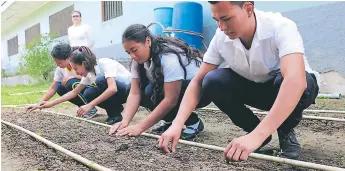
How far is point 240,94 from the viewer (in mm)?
2082

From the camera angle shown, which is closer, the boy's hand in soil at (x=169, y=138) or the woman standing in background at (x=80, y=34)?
the boy's hand in soil at (x=169, y=138)

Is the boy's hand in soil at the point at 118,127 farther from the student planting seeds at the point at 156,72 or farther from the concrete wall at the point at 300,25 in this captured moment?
the concrete wall at the point at 300,25

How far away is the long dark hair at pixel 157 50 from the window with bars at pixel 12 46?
703 inches

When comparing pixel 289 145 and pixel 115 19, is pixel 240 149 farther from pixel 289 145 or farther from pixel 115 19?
pixel 115 19

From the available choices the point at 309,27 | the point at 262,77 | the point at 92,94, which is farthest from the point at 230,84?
the point at 309,27

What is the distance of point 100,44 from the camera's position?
29.8ft

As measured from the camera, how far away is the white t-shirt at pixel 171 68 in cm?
231

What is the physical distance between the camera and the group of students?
1312mm

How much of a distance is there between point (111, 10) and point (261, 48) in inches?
287

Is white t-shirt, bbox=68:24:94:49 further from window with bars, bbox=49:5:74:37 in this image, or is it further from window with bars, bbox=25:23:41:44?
window with bars, bbox=25:23:41:44

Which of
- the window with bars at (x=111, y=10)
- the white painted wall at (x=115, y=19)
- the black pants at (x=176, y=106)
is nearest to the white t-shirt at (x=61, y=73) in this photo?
the black pants at (x=176, y=106)

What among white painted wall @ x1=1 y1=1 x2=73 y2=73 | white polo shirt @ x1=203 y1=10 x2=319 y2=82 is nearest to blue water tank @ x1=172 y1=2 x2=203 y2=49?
white polo shirt @ x1=203 y1=10 x2=319 y2=82

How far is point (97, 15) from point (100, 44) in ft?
2.43

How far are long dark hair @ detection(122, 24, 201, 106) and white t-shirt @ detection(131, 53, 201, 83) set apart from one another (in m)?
0.02
